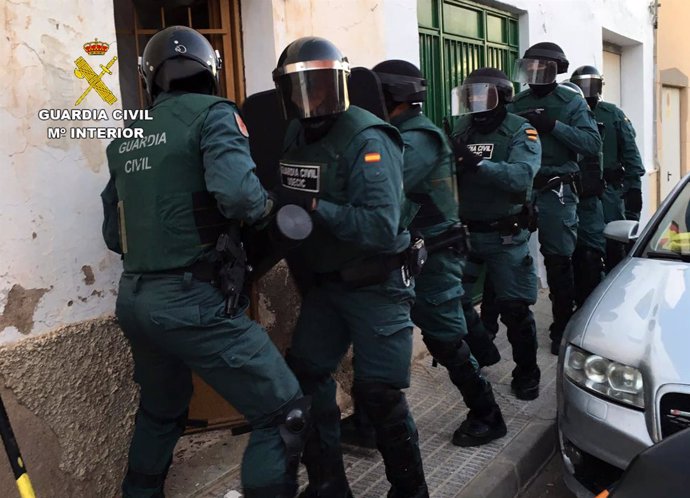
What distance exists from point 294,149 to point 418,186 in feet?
2.51

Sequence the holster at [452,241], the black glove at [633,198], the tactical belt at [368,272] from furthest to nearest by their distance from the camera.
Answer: the black glove at [633,198]
the holster at [452,241]
the tactical belt at [368,272]

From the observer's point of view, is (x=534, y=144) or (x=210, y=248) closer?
(x=210, y=248)

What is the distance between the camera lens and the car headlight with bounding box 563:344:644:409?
8.98 ft

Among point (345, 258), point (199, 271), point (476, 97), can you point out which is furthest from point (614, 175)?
point (199, 271)

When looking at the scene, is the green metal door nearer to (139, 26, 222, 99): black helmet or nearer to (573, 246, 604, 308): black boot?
(573, 246, 604, 308): black boot

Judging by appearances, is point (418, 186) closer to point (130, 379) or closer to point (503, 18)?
point (130, 379)

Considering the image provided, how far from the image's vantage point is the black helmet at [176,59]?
2.66 metres

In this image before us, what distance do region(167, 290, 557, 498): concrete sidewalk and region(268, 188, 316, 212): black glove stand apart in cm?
145

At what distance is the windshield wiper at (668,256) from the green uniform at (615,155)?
10.4 ft

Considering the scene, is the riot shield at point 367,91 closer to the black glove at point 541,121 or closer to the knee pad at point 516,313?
the knee pad at point 516,313

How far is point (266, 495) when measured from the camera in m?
2.57

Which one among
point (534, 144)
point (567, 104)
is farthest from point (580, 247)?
point (534, 144)

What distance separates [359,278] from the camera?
2.85 meters

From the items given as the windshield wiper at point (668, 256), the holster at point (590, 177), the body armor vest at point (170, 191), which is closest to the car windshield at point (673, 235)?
the windshield wiper at point (668, 256)
